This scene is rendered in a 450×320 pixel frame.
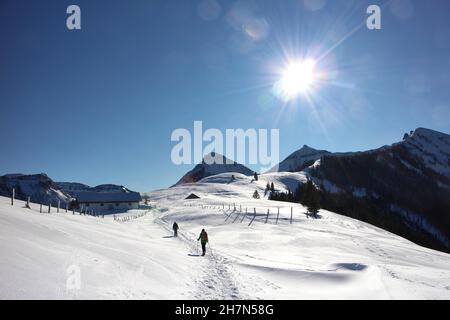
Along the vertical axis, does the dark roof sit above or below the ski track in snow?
below

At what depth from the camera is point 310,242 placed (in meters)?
28.4

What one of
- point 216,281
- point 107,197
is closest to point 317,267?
point 216,281

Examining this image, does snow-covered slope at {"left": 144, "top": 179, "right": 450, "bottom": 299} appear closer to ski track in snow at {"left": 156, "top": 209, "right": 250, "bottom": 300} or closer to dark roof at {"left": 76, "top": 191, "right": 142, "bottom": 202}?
ski track in snow at {"left": 156, "top": 209, "right": 250, "bottom": 300}

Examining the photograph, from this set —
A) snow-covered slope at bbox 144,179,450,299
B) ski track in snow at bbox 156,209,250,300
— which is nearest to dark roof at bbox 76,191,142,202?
snow-covered slope at bbox 144,179,450,299

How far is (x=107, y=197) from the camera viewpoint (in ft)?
318

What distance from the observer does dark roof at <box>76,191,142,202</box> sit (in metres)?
95.9

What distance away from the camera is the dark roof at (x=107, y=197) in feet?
315

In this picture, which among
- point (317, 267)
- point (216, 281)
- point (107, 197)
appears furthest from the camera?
point (107, 197)

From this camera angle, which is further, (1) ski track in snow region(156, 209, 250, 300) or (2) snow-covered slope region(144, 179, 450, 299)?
(2) snow-covered slope region(144, 179, 450, 299)

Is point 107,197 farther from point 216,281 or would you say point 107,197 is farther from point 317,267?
point 216,281

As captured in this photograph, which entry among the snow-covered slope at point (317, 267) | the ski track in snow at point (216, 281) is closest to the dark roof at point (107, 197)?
the snow-covered slope at point (317, 267)

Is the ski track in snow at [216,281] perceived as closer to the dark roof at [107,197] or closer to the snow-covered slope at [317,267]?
the snow-covered slope at [317,267]
